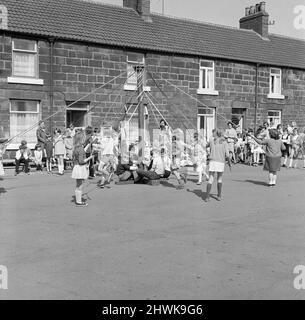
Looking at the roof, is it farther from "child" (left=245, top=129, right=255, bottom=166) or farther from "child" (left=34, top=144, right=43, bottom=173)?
"child" (left=245, top=129, right=255, bottom=166)

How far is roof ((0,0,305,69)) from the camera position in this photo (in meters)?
19.7

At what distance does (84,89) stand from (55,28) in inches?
106

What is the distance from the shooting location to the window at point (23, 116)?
19016 millimetres

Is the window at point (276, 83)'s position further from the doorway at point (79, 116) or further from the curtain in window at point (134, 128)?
the doorway at point (79, 116)

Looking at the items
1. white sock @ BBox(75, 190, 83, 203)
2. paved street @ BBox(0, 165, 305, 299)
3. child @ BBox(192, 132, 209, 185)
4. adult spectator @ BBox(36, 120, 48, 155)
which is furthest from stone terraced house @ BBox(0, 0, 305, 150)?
paved street @ BBox(0, 165, 305, 299)

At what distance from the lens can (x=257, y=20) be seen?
29453 mm

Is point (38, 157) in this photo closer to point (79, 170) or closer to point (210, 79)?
point (79, 170)

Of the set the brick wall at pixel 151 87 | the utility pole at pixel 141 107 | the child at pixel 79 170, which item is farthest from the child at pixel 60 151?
the child at pixel 79 170

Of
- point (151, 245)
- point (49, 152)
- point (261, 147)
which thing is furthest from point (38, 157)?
point (151, 245)

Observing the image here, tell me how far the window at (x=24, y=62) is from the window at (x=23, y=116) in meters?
0.88

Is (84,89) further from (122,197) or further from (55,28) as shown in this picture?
(122,197)

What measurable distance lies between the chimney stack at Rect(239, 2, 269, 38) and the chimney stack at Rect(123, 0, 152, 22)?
8109mm
